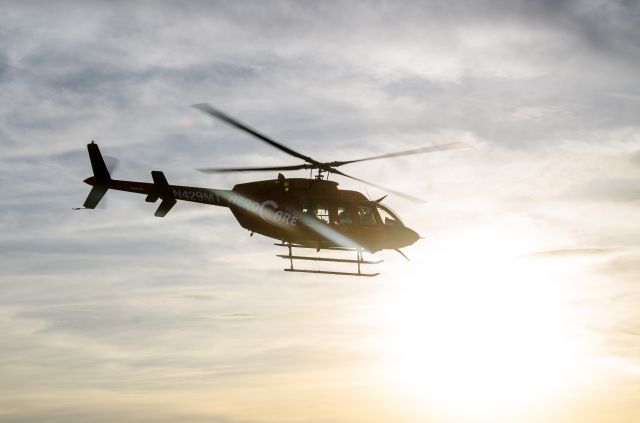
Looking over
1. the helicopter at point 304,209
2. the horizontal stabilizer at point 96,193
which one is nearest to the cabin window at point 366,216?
the helicopter at point 304,209

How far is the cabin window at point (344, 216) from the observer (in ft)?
140

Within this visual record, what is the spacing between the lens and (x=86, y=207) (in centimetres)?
4575

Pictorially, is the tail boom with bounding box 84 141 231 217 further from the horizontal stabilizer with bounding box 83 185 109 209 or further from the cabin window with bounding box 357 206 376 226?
the cabin window with bounding box 357 206 376 226

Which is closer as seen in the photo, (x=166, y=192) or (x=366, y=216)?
(x=366, y=216)

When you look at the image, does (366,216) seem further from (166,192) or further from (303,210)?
(166,192)

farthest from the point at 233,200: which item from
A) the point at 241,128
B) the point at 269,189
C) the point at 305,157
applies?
the point at 241,128

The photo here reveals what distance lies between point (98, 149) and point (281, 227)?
1449 centimetres

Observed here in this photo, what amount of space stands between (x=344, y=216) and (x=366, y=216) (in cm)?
156

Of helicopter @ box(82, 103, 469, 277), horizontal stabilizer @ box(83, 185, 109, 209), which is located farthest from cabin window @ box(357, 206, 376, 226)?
horizontal stabilizer @ box(83, 185, 109, 209)

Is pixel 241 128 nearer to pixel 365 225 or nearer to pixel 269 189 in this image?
pixel 269 189

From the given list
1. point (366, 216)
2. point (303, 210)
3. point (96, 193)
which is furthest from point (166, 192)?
point (366, 216)

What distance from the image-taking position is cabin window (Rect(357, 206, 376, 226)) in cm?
4309

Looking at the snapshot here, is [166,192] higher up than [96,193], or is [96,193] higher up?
[96,193]

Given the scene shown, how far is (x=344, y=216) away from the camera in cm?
4266
